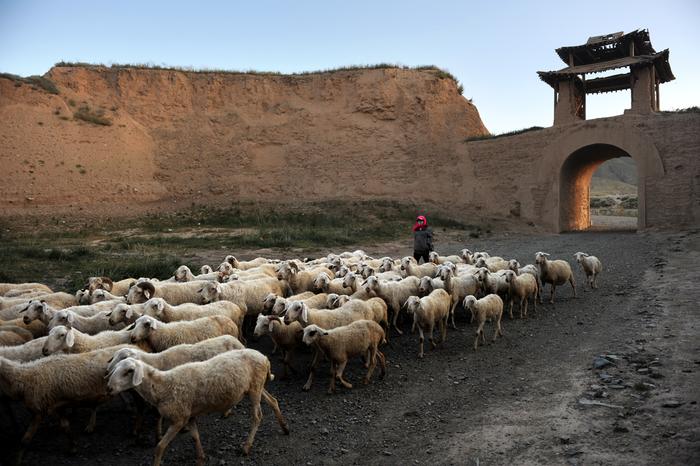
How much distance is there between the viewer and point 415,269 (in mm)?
13094

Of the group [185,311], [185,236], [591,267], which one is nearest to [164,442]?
[185,311]

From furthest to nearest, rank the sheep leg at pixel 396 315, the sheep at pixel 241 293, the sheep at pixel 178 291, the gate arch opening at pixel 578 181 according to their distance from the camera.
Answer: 1. the gate arch opening at pixel 578 181
2. the sheep leg at pixel 396 315
3. the sheep at pixel 178 291
4. the sheep at pixel 241 293

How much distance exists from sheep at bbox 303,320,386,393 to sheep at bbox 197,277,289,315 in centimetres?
273

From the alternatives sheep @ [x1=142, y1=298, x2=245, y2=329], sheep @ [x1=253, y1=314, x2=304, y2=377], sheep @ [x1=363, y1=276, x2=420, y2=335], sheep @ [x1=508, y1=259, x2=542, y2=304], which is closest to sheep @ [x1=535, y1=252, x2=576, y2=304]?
sheep @ [x1=508, y1=259, x2=542, y2=304]

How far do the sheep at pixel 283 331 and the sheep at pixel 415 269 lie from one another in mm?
4956

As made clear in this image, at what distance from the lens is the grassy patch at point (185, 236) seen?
15.2 meters

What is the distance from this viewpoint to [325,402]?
286 inches

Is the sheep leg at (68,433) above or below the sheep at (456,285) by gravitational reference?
below

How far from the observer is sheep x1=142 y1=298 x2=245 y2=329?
823 cm

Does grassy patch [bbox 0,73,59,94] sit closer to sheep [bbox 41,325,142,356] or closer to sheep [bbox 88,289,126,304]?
sheep [bbox 88,289,126,304]

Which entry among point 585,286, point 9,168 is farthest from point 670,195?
point 9,168

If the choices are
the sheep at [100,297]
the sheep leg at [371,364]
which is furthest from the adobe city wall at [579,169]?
the sheep at [100,297]

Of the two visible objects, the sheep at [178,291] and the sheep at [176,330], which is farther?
the sheep at [178,291]

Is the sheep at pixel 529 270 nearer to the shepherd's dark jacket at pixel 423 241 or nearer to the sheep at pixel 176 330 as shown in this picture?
the shepherd's dark jacket at pixel 423 241
